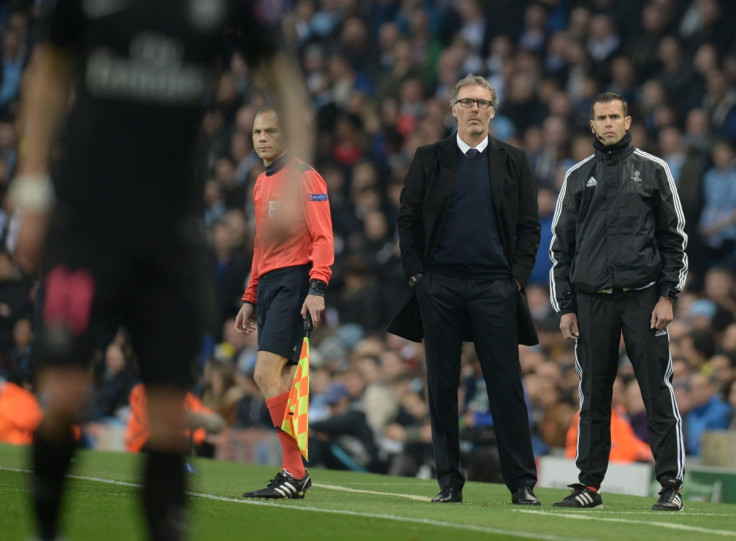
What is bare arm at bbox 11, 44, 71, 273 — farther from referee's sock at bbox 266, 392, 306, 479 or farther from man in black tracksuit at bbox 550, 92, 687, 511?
man in black tracksuit at bbox 550, 92, 687, 511

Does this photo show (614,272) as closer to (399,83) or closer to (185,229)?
(185,229)

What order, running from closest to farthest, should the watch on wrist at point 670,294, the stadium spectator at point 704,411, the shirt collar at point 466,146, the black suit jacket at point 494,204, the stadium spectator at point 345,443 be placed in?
the watch on wrist at point 670,294 → the black suit jacket at point 494,204 → the shirt collar at point 466,146 → the stadium spectator at point 704,411 → the stadium spectator at point 345,443

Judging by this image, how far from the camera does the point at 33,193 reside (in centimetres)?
392

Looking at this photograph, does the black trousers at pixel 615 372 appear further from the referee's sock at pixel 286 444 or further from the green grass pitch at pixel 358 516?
the referee's sock at pixel 286 444

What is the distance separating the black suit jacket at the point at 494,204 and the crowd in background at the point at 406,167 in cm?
428

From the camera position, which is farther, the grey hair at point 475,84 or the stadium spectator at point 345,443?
the stadium spectator at point 345,443

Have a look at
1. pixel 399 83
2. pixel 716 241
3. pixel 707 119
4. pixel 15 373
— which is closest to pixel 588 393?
pixel 716 241

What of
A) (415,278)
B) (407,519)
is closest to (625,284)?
(415,278)

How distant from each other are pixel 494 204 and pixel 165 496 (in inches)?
150

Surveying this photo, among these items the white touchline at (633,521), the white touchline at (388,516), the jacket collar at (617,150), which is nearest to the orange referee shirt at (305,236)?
the white touchline at (388,516)

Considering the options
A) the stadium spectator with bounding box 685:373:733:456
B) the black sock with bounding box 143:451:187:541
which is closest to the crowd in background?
the stadium spectator with bounding box 685:373:733:456

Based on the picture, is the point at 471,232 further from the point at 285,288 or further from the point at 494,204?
the point at 285,288

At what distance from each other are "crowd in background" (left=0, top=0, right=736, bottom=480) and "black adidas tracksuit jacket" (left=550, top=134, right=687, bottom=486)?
155 inches

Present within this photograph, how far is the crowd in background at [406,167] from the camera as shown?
1235 cm
